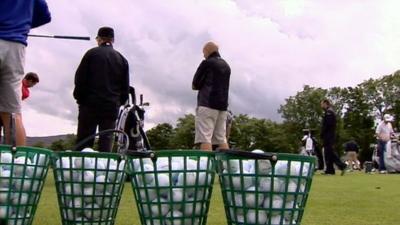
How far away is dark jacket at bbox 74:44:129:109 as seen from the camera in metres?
7.25

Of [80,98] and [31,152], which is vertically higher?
[80,98]

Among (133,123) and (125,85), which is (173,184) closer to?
(125,85)

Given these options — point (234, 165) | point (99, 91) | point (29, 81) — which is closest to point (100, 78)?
point (99, 91)

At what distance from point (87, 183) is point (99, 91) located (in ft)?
13.9

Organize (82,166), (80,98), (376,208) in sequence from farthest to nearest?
(80,98), (376,208), (82,166)

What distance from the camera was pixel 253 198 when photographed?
2863 mm

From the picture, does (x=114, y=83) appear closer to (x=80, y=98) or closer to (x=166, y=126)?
(x=80, y=98)

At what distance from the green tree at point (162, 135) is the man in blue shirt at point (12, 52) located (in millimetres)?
93987

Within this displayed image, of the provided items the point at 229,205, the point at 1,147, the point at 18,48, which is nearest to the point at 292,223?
the point at 229,205

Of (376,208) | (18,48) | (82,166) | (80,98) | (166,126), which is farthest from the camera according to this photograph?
(166,126)

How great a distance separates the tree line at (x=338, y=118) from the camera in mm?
78562

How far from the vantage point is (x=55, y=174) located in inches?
124

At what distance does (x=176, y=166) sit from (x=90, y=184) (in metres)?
0.48

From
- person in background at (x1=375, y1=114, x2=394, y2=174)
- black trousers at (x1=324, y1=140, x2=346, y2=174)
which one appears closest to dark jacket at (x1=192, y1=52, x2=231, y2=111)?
black trousers at (x1=324, y1=140, x2=346, y2=174)
